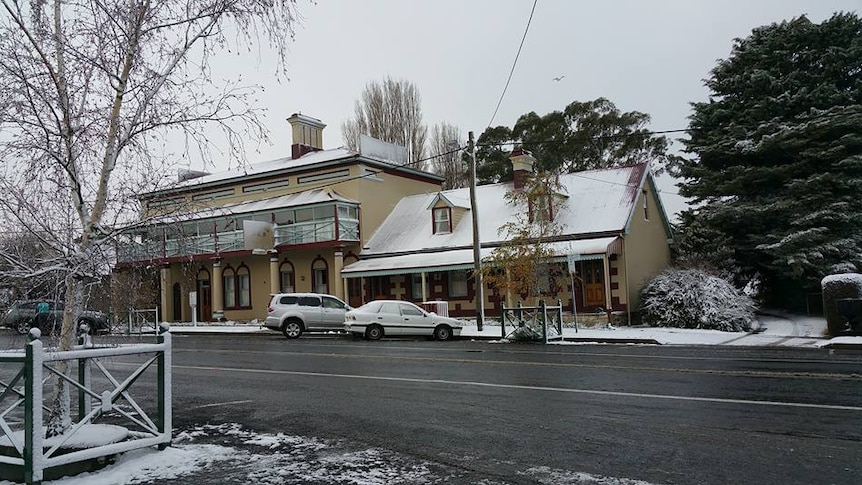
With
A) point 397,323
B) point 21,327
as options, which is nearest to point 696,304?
point 397,323

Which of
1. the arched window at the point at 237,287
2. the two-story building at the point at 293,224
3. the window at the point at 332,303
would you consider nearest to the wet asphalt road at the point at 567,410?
the window at the point at 332,303

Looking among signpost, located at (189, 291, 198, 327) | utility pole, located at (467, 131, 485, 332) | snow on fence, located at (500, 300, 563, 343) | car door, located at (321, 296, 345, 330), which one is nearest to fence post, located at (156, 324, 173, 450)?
snow on fence, located at (500, 300, 563, 343)

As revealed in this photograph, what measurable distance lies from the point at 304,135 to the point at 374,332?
20.8 m

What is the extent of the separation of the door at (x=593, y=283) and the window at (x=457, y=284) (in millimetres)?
5712

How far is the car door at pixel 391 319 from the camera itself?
77.3ft

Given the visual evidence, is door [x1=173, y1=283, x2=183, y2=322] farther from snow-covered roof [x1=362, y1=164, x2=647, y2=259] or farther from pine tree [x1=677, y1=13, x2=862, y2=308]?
pine tree [x1=677, y1=13, x2=862, y2=308]

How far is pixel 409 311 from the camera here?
2378cm

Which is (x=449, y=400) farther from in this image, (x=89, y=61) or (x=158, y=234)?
(x=89, y=61)

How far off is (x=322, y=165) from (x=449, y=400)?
2840cm

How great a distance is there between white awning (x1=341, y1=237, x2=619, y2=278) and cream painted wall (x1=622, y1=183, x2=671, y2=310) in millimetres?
1780

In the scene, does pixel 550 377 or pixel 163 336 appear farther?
pixel 550 377

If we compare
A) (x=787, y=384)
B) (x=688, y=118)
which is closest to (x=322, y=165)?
(x=688, y=118)

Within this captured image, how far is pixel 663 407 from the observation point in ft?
29.7

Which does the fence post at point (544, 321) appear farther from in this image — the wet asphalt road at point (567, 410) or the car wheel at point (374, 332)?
the car wheel at point (374, 332)
